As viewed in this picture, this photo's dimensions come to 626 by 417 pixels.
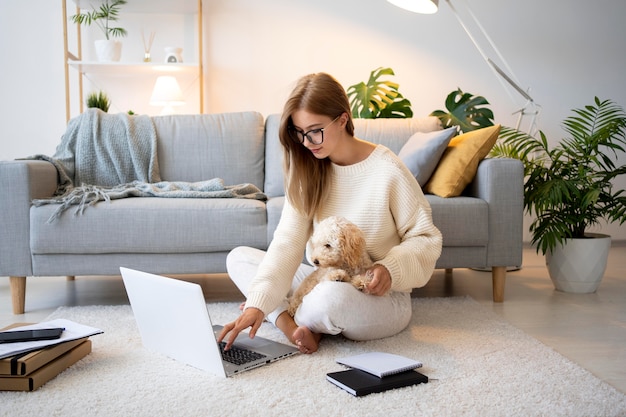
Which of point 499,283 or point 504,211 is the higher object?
point 504,211

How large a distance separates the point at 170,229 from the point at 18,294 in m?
A: 0.66

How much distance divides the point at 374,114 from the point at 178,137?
1.16m

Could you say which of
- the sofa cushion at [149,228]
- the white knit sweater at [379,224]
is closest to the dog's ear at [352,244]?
the white knit sweater at [379,224]

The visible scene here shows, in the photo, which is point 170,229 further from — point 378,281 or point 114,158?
point 378,281

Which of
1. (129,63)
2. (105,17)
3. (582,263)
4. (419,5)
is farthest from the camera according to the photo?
(105,17)

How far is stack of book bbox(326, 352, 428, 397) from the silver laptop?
0.86 feet

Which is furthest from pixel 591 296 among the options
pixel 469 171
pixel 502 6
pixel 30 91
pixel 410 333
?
pixel 30 91

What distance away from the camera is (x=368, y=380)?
5.30 feet

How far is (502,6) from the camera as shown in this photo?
4.45 m

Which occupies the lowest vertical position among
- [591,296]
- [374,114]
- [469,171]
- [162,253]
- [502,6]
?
[591,296]

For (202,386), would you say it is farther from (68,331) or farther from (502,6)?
(502,6)

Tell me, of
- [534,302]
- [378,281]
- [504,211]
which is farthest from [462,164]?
[378,281]

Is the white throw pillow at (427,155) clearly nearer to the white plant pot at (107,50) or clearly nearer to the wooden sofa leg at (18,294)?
the wooden sofa leg at (18,294)

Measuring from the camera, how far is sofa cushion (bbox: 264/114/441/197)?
10.7ft
